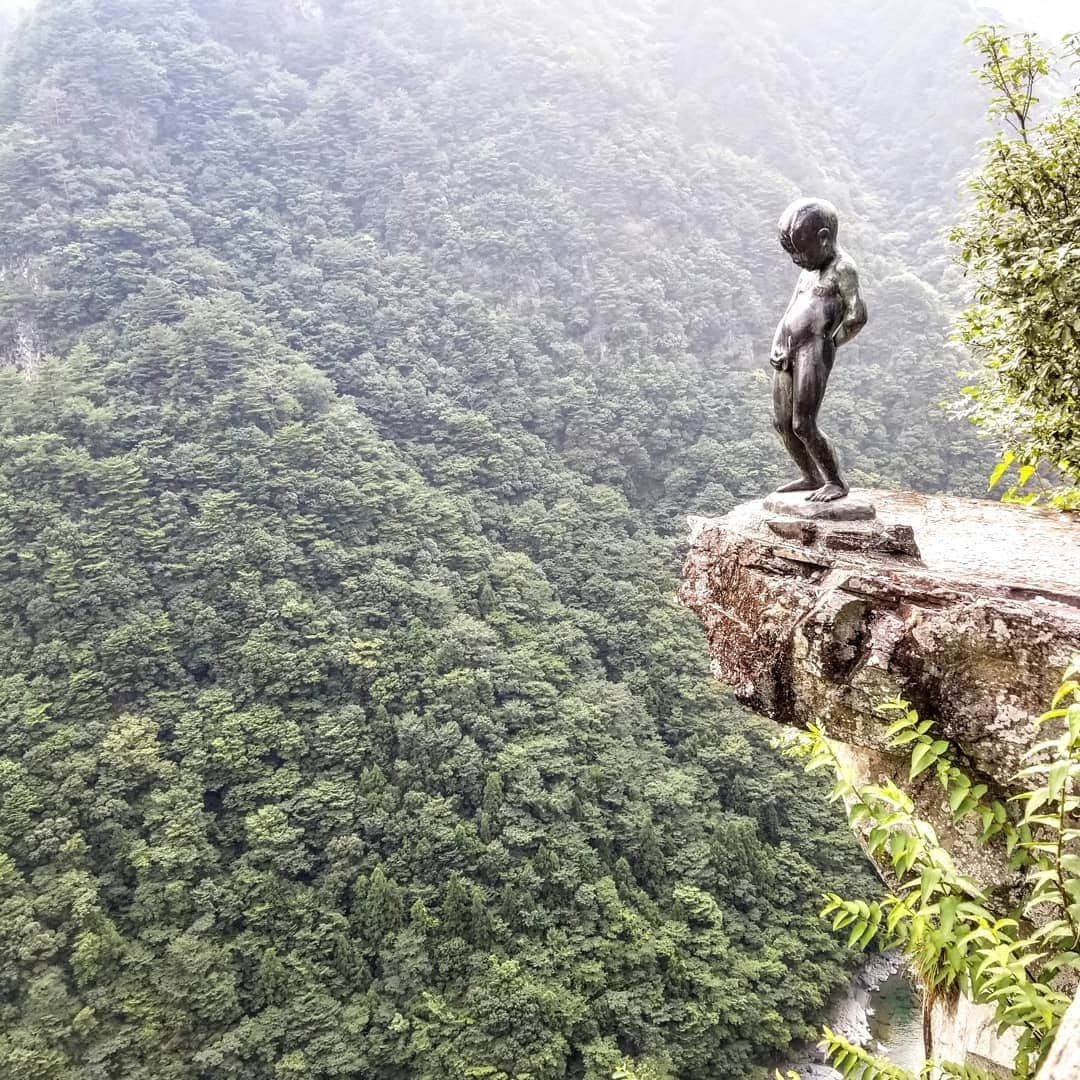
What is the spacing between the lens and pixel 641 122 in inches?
1635

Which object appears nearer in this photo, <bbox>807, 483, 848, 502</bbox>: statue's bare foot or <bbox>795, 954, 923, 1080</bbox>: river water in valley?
<bbox>807, 483, 848, 502</bbox>: statue's bare foot

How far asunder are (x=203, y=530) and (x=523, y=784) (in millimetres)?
11488

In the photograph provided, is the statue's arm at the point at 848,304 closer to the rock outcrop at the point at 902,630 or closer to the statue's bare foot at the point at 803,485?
the statue's bare foot at the point at 803,485

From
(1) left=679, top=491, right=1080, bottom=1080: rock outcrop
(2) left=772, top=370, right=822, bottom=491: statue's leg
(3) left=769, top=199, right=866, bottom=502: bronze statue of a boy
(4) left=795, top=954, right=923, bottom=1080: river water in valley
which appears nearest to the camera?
(1) left=679, top=491, right=1080, bottom=1080: rock outcrop

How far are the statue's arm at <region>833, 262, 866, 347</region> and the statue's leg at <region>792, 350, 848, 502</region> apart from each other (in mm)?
213

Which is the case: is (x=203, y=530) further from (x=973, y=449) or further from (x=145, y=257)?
(x=973, y=449)

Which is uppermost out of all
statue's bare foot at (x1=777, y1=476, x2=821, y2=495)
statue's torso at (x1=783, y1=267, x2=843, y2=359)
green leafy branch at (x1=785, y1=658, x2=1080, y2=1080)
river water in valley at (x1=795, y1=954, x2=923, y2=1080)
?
statue's torso at (x1=783, y1=267, x2=843, y2=359)

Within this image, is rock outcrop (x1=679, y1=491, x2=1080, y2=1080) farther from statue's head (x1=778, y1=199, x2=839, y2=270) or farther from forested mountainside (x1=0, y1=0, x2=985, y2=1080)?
forested mountainside (x1=0, y1=0, x2=985, y2=1080)

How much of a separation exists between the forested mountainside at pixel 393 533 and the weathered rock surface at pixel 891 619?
10832mm

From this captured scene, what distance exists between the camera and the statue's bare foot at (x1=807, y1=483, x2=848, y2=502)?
4.21 m

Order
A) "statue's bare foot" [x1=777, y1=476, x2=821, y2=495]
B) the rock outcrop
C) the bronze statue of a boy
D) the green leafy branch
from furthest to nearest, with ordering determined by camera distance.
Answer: "statue's bare foot" [x1=777, y1=476, x2=821, y2=495] → the bronze statue of a boy → the rock outcrop → the green leafy branch

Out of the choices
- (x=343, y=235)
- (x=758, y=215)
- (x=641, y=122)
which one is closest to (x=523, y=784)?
(x=343, y=235)

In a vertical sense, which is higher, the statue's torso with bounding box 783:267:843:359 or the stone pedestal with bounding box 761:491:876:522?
the statue's torso with bounding box 783:267:843:359

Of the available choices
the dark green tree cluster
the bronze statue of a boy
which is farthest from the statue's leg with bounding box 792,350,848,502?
the dark green tree cluster
